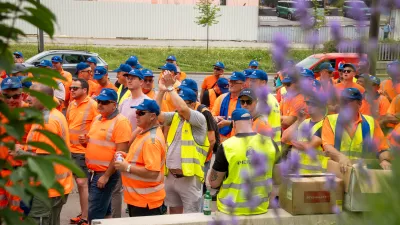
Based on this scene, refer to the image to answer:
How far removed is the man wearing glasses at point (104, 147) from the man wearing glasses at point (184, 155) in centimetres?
49

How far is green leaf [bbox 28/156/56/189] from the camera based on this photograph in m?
1.63

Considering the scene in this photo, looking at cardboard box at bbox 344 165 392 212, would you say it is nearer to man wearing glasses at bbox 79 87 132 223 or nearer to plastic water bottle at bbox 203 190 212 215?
plastic water bottle at bbox 203 190 212 215

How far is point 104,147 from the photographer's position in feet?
23.0

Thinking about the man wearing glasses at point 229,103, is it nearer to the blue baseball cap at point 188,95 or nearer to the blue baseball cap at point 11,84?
the blue baseball cap at point 188,95

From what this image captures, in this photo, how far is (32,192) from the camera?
1.70 metres

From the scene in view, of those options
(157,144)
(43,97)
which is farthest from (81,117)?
(43,97)

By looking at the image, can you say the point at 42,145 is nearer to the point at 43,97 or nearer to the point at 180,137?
the point at 43,97

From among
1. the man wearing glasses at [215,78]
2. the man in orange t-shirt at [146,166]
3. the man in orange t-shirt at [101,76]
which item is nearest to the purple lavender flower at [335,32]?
the man in orange t-shirt at [146,166]

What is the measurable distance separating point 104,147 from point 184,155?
2.86 ft

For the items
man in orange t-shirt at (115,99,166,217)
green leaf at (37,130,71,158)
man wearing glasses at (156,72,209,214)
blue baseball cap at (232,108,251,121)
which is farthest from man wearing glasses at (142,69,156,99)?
green leaf at (37,130,71,158)

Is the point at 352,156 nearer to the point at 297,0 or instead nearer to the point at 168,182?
the point at 297,0

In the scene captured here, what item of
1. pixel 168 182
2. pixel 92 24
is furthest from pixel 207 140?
pixel 92 24

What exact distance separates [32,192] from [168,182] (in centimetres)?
554

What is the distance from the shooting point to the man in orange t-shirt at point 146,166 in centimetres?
633
